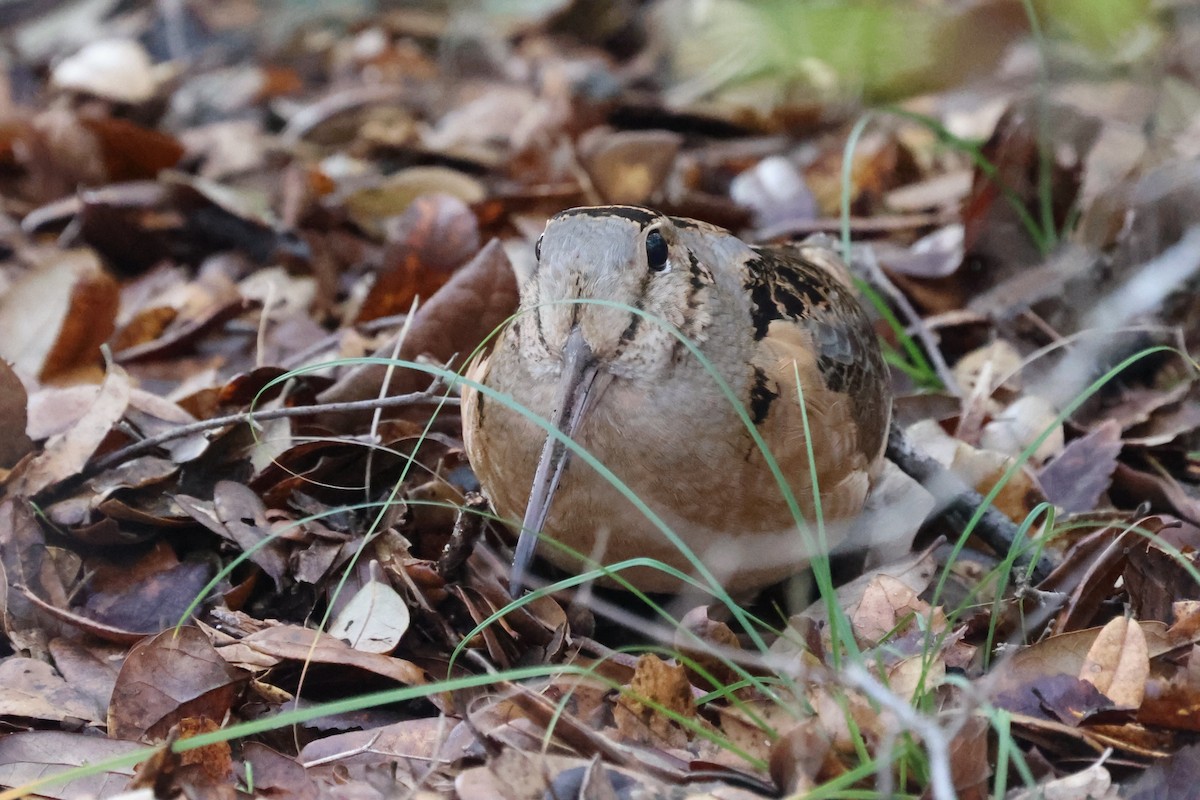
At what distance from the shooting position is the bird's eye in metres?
2.76

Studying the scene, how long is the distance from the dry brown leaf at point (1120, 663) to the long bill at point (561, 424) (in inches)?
45.1

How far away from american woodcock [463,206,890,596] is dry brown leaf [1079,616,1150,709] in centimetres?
62

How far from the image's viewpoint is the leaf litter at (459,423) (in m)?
2.44

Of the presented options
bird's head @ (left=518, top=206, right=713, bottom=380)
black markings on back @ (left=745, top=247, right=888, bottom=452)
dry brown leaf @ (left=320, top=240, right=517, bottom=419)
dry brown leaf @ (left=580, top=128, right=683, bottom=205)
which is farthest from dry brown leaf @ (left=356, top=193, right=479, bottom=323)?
bird's head @ (left=518, top=206, right=713, bottom=380)

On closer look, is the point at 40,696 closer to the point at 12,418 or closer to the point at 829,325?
the point at 12,418

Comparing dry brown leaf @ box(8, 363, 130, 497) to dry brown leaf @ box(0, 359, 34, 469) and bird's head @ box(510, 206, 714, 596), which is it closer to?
dry brown leaf @ box(0, 359, 34, 469)

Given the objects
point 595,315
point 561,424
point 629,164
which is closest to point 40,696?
point 561,424

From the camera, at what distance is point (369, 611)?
295 centimetres

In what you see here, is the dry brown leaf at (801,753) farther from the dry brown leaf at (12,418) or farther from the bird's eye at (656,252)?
the dry brown leaf at (12,418)

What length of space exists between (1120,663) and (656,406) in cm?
108

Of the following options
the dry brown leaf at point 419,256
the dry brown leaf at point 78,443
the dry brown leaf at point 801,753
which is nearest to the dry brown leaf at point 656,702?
the dry brown leaf at point 801,753

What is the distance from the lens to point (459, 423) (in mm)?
3568

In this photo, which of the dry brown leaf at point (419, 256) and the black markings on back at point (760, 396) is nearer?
the black markings on back at point (760, 396)

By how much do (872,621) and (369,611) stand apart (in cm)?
116
